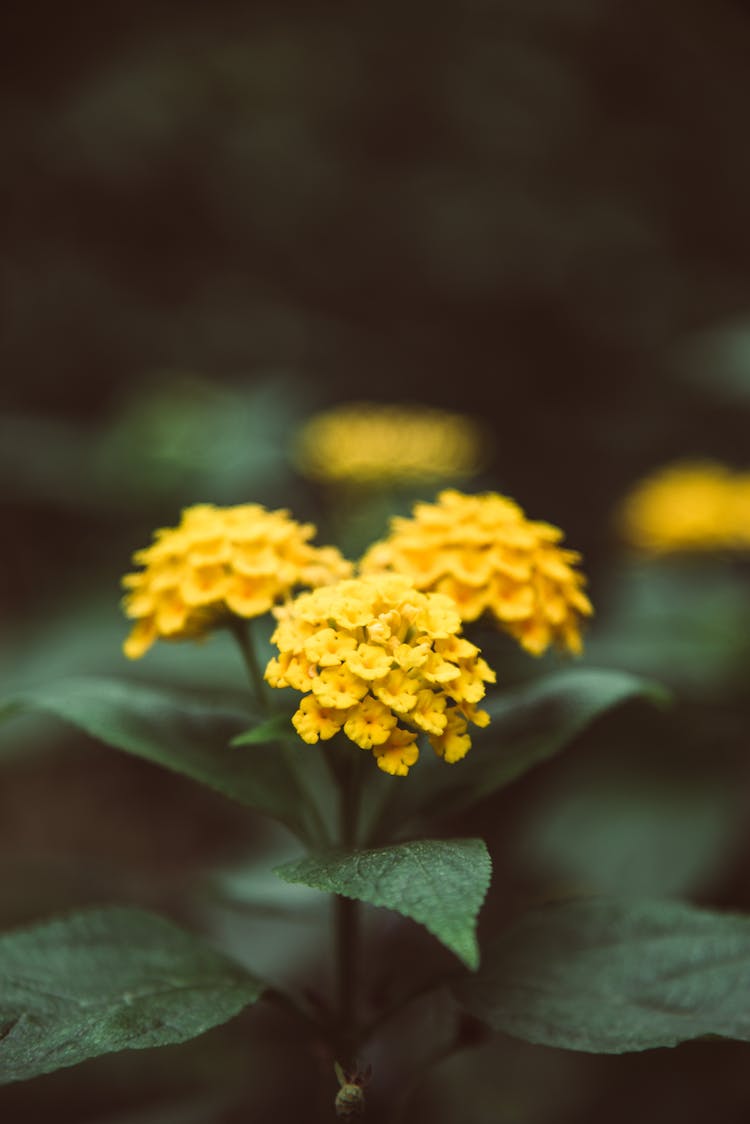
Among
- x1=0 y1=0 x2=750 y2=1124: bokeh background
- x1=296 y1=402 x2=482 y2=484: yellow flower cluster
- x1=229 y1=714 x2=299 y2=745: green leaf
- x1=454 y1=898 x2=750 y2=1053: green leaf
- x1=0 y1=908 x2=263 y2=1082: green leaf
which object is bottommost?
x1=454 y1=898 x2=750 y2=1053: green leaf

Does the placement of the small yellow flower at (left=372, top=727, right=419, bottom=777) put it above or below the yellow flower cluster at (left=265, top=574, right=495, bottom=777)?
below

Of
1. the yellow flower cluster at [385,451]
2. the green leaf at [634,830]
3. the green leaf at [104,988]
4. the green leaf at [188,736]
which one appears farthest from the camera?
the yellow flower cluster at [385,451]

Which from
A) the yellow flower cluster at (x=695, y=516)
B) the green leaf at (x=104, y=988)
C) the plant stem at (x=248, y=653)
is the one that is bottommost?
the green leaf at (x=104, y=988)

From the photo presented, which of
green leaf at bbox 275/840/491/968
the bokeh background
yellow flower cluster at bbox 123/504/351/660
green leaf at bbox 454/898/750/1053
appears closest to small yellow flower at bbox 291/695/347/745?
green leaf at bbox 275/840/491/968

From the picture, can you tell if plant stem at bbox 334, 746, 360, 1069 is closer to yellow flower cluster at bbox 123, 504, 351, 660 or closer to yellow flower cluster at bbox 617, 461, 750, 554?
yellow flower cluster at bbox 123, 504, 351, 660

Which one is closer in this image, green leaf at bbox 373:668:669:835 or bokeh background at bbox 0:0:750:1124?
green leaf at bbox 373:668:669:835

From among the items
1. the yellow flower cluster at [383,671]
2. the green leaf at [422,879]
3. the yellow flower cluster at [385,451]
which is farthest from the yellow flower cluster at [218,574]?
the yellow flower cluster at [385,451]

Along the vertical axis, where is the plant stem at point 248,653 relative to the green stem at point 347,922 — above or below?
above

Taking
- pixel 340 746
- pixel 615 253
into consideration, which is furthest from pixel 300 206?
pixel 340 746

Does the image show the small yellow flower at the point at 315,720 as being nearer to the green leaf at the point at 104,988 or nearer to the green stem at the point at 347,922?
the green stem at the point at 347,922
